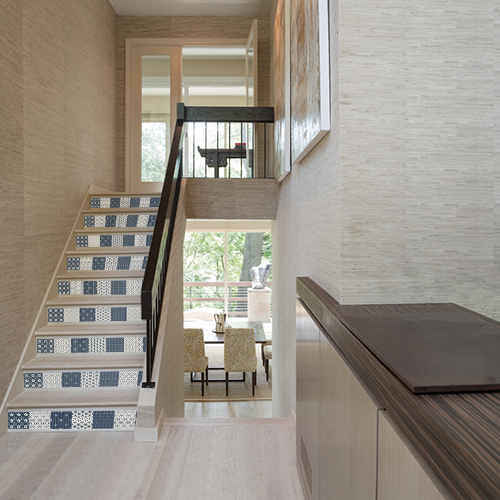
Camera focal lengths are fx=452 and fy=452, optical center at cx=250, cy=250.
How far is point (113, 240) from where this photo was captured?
178 inches

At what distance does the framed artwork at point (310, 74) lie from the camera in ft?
5.79

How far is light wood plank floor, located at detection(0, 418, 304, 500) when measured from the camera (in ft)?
7.06

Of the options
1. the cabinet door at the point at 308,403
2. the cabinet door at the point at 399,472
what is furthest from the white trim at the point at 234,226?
the cabinet door at the point at 399,472

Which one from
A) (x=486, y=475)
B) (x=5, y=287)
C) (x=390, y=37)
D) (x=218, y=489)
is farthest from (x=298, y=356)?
(x=5, y=287)

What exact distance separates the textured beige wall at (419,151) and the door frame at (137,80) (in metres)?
5.17

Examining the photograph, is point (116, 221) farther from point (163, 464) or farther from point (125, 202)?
point (163, 464)

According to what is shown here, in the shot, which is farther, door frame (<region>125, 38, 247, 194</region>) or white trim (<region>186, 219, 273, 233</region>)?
white trim (<region>186, 219, 273, 233</region>)

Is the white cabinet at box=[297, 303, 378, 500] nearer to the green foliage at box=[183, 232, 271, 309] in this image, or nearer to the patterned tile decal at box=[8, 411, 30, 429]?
the patterned tile decal at box=[8, 411, 30, 429]

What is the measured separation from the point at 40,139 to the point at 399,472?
12.4ft

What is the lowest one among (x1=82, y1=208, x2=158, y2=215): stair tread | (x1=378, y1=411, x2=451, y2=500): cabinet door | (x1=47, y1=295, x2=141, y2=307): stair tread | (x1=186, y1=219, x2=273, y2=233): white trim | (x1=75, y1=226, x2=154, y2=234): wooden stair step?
(x1=47, y1=295, x2=141, y2=307): stair tread

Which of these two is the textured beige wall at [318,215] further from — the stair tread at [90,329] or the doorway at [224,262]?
Result: the doorway at [224,262]

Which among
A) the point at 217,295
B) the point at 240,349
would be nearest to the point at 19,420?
the point at 240,349

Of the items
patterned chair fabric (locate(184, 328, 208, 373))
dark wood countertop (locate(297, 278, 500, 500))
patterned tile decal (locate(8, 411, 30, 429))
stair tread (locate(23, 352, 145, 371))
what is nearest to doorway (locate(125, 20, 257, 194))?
patterned chair fabric (locate(184, 328, 208, 373))

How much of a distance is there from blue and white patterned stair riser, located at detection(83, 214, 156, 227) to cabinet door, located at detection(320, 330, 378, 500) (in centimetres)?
355
